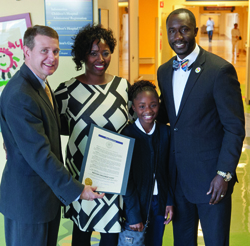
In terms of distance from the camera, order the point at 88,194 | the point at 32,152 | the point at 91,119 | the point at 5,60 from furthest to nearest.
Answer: the point at 5,60
the point at 91,119
the point at 88,194
the point at 32,152

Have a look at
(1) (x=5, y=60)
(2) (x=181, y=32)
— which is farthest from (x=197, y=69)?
(1) (x=5, y=60)

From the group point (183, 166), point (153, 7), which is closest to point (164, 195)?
point (183, 166)

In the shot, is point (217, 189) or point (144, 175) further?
point (144, 175)

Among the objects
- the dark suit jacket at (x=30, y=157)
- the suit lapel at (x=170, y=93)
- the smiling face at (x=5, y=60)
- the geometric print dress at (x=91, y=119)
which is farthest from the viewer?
the smiling face at (x=5, y=60)

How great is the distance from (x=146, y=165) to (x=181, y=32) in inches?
35.3

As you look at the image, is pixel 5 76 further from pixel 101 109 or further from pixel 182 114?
pixel 182 114

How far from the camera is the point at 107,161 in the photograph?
2266mm

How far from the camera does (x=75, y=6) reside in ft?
12.8

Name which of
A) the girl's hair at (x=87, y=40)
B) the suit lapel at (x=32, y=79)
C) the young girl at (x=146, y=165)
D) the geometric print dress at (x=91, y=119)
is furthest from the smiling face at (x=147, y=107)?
the suit lapel at (x=32, y=79)

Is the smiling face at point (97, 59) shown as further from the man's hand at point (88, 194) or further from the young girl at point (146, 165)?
the man's hand at point (88, 194)

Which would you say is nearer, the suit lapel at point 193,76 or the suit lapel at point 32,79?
the suit lapel at point 32,79

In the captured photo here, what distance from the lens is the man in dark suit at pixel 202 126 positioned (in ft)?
6.98

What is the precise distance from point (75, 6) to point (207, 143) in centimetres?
243

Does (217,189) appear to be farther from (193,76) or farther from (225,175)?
(193,76)
